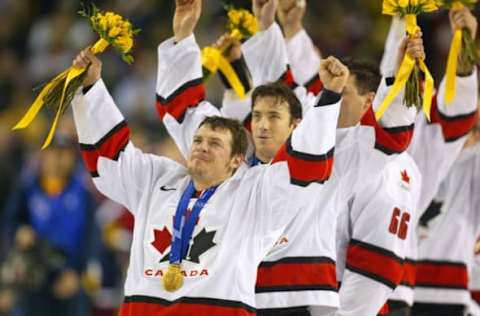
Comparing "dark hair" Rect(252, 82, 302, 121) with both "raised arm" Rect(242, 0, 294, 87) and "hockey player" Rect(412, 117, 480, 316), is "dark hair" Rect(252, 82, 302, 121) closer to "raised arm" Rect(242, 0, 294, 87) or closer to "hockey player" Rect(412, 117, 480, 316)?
"raised arm" Rect(242, 0, 294, 87)

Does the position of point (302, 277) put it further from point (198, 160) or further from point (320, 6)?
point (320, 6)

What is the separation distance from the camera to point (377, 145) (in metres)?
6.68

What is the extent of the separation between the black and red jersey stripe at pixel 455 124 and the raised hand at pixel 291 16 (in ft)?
3.20

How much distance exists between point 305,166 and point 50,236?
15.8 ft

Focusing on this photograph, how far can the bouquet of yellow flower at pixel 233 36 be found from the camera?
7.83 m

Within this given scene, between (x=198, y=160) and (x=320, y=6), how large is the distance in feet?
24.1

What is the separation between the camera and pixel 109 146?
662 centimetres

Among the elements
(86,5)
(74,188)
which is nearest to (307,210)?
(86,5)

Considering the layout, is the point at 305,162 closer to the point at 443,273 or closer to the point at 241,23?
the point at 241,23

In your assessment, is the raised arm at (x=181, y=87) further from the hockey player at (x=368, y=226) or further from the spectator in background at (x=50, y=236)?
the spectator in background at (x=50, y=236)

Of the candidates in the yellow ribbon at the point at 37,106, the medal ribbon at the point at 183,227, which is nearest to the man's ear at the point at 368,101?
the medal ribbon at the point at 183,227

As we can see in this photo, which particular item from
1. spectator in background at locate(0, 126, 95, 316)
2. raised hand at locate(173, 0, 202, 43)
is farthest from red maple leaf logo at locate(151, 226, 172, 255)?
spectator in background at locate(0, 126, 95, 316)

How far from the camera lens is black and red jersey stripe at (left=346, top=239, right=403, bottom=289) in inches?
277

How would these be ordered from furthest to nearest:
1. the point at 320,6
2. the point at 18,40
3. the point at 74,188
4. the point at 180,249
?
the point at 18,40, the point at 320,6, the point at 74,188, the point at 180,249
